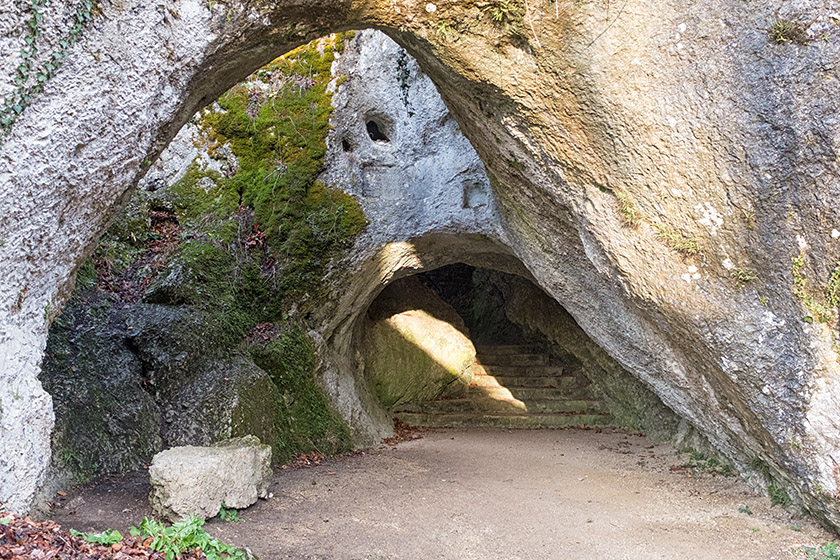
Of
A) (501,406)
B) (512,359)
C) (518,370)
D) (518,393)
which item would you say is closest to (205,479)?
(501,406)

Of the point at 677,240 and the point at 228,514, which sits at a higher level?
the point at 677,240

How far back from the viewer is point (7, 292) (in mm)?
3332

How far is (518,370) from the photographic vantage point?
12.0m

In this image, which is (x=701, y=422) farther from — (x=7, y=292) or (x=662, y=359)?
(x=7, y=292)

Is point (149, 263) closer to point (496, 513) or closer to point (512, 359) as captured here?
point (496, 513)

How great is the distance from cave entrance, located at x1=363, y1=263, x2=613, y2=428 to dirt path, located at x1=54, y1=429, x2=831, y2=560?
3.18 meters

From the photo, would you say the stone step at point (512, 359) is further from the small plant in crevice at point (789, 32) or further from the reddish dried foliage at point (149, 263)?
the small plant in crevice at point (789, 32)

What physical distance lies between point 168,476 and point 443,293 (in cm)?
1033

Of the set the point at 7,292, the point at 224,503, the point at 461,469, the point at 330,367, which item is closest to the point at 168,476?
the point at 224,503

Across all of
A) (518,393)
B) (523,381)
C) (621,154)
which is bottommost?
(518,393)

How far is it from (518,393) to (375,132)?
5640 mm

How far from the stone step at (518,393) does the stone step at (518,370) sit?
489 mm

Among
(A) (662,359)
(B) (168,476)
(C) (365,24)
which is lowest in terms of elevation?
(B) (168,476)

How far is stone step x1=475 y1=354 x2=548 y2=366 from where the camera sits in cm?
1198
